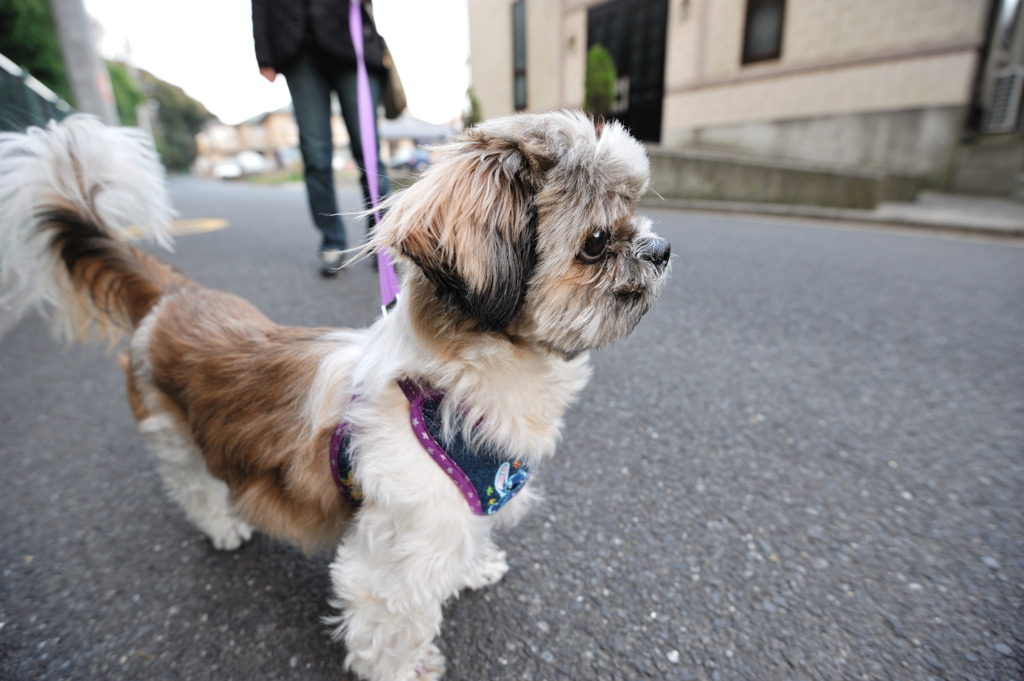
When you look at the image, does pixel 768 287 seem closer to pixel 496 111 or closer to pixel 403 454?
pixel 403 454

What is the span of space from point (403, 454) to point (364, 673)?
2.37 ft

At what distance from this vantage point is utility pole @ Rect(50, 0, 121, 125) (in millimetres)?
8281

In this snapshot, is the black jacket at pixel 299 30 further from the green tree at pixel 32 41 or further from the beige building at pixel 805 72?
the green tree at pixel 32 41

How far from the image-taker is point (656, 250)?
1351mm

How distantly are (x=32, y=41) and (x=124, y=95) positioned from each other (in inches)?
931

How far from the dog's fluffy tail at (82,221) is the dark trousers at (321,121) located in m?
1.95

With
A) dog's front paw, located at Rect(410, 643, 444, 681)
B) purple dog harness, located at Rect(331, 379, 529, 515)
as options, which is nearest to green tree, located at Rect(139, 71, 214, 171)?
purple dog harness, located at Rect(331, 379, 529, 515)

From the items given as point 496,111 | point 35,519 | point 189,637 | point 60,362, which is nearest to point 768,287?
point 189,637

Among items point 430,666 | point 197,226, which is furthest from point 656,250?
point 197,226

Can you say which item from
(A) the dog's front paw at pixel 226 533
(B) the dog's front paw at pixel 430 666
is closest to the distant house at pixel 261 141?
(A) the dog's front paw at pixel 226 533

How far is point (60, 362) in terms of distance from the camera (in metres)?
3.38

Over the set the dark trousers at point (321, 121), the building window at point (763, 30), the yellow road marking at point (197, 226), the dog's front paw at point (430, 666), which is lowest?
the dog's front paw at point (430, 666)

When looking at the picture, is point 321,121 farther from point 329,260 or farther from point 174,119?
point 174,119

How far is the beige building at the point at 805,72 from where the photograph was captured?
30.8ft
